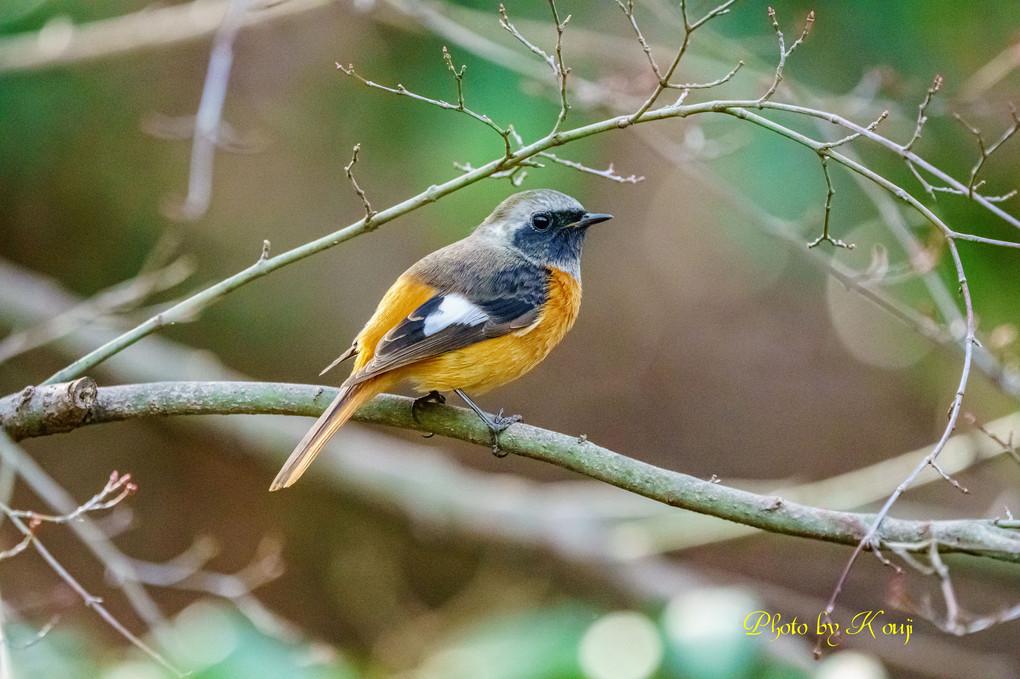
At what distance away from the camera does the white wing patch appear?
11.4 ft

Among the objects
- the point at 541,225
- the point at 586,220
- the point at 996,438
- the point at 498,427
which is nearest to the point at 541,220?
the point at 541,225

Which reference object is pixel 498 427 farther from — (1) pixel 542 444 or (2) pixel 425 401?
(2) pixel 425 401

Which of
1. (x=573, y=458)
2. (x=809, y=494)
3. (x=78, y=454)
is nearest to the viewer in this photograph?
(x=573, y=458)

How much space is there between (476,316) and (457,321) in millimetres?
97

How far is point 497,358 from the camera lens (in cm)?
362

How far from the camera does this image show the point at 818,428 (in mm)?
7699

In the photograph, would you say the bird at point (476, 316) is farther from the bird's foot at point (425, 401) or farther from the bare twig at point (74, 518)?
the bare twig at point (74, 518)

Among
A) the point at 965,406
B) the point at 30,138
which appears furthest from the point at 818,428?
the point at 30,138

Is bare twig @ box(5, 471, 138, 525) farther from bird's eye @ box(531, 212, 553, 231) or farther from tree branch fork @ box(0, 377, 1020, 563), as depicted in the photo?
bird's eye @ box(531, 212, 553, 231)

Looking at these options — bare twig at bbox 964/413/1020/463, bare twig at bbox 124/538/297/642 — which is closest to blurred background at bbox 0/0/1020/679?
bare twig at bbox 124/538/297/642

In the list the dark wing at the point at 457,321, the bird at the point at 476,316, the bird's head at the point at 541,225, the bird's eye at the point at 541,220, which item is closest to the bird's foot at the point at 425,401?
the bird at the point at 476,316

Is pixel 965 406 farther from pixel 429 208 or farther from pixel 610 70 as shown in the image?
pixel 429 208

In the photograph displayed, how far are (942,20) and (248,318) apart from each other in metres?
5.02

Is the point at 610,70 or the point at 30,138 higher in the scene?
the point at 610,70
